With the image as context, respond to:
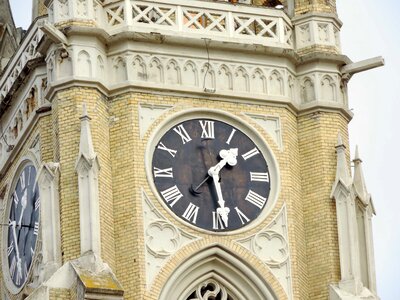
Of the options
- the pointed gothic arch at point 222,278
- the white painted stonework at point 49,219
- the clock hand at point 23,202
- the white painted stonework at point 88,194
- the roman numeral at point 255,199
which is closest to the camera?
the white painted stonework at point 88,194

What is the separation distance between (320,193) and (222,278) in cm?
187

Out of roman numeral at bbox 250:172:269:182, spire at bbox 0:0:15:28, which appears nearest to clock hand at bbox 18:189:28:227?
roman numeral at bbox 250:172:269:182

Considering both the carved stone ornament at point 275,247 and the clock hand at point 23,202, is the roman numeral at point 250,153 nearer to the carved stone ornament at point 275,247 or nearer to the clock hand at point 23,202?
the carved stone ornament at point 275,247

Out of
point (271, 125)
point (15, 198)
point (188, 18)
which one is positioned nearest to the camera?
point (271, 125)

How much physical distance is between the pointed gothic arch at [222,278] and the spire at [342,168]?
1.74 m

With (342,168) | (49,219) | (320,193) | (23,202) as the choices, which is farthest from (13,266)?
(342,168)

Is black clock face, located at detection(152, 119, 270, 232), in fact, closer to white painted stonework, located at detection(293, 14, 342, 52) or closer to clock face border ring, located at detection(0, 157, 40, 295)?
white painted stonework, located at detection(293, 14, 342, 52)

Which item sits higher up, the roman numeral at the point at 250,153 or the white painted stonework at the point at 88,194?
the roman numeral at the point at 250,153

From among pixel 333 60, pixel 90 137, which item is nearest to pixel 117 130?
pixel 90 137

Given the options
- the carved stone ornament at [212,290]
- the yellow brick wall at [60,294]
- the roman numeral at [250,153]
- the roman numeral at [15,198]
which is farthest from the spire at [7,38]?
the yellow brick wall at [60,294]

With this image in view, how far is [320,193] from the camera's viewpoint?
3834 centimetres

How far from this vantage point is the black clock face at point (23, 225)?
127 feet

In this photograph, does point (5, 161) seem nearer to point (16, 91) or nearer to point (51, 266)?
point (16, 91)

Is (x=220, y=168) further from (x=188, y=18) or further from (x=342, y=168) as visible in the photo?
(x=188, y=18)
